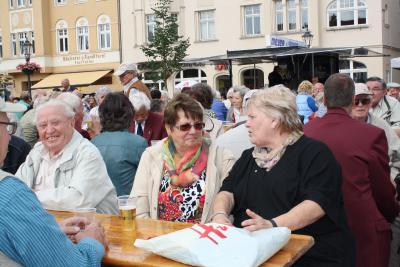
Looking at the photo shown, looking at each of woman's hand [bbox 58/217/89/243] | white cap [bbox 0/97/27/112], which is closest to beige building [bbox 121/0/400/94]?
woman's hand [bbox 58/217/89/243]

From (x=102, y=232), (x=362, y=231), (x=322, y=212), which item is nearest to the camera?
(x=102, y=232)

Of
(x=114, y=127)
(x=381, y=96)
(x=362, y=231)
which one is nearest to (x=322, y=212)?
(x=362, y=231)

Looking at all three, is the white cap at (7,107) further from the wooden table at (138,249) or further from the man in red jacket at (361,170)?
the man in red jacket at (361,170)

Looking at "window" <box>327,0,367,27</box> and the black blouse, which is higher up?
"window" <box>327,0,367,27</box>

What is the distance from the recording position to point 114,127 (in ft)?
15.9

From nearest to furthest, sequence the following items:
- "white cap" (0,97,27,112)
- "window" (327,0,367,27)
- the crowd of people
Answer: "white cap" (0,97,27,112), the crowd of people, "window" (327,0,367,27)

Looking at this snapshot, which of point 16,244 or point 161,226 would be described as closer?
point 16,244

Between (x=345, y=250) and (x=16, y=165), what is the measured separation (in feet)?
10.1

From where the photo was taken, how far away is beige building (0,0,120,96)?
1325 inches

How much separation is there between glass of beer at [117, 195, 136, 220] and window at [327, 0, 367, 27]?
Result: 1043 inches

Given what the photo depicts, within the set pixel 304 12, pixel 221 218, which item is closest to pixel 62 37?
pixel 304 12

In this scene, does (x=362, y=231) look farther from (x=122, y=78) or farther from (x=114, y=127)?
(x=122, y=78)

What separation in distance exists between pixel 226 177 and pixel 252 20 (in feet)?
89.2

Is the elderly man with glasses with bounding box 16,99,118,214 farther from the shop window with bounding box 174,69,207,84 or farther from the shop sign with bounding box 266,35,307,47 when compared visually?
the shop window with bounding box 174,69,207,84
